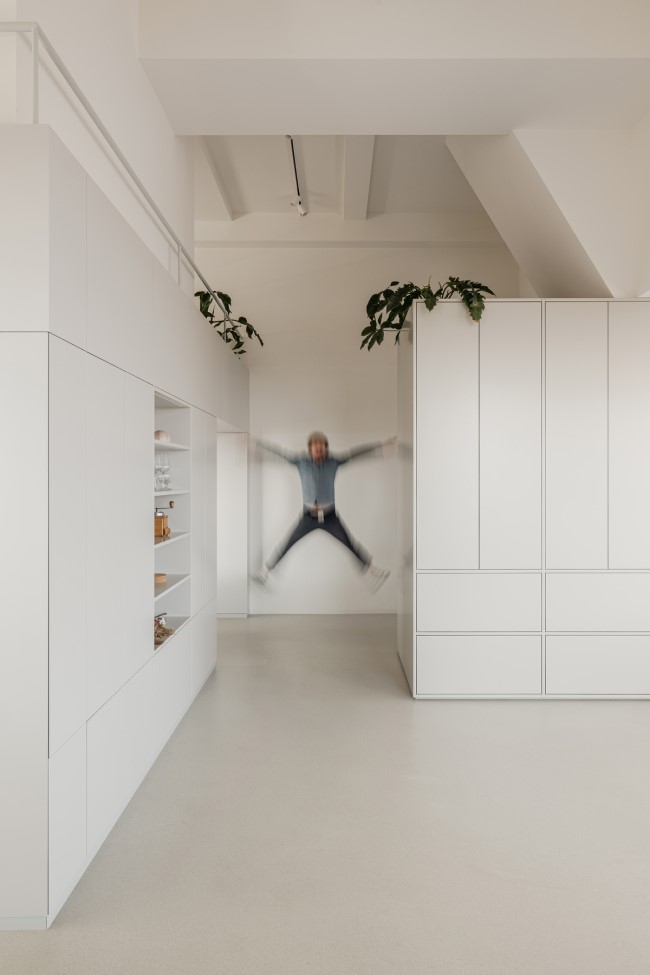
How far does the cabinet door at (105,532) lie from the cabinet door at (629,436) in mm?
3200

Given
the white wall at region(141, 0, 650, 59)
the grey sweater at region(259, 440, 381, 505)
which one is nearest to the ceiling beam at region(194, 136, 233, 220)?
the white wall at region(141, 0, 650, 59)

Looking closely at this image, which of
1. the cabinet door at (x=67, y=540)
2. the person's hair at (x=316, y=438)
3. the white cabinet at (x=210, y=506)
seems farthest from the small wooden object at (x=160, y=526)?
the person's hair at (x=316, y=438)

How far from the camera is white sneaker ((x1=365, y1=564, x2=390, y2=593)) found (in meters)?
7.25

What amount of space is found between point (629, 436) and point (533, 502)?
0.77 meters

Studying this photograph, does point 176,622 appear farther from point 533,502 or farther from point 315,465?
point 315,465

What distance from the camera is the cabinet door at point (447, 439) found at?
448cm

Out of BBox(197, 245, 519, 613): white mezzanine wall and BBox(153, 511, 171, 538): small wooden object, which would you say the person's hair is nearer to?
BBox(197, 245, 519, 613): white mezzanine wall

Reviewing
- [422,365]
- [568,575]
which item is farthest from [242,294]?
[568,575]

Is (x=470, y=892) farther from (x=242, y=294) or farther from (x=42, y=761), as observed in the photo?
(x=242, y=294)

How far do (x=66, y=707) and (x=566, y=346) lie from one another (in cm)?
371

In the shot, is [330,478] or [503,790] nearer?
[503,790]

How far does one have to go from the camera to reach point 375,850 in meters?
2.65

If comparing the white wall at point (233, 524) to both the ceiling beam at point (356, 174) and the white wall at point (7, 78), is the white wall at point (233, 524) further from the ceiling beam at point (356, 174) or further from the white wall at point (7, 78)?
the white wall at point (7, 78)

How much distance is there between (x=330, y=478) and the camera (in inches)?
285
